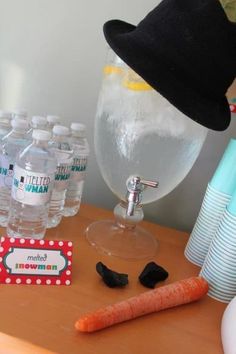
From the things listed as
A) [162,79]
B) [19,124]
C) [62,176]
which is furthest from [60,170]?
[162,79]

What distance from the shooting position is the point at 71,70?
99 centimetres

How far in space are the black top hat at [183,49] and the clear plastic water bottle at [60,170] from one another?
22cm

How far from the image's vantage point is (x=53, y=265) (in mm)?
610

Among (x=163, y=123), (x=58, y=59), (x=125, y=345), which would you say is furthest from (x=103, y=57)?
(x=125, y=345)

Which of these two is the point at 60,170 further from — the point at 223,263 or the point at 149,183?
the point at 223,263

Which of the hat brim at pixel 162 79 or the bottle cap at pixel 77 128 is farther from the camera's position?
the bottle cap at pixel 77 128

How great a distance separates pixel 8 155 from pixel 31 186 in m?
0.12

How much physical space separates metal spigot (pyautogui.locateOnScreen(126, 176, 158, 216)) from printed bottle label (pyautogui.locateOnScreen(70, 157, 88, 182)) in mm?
131

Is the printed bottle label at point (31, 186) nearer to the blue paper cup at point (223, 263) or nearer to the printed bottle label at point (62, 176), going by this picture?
the printed bottle label at point (62, 176)

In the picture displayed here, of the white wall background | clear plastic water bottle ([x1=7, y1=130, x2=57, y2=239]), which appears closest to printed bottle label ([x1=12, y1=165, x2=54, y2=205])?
clear plastic water bottle ([x1=7, y1=130, x2=57, y2=239])

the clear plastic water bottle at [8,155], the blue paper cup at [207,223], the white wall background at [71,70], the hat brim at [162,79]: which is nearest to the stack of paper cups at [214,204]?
the blue paper cup at [207,223]

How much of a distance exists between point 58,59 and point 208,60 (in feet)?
1.60

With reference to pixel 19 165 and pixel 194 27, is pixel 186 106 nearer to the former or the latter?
pixel 194 27

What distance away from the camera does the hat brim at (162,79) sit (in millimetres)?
Answer: 593
